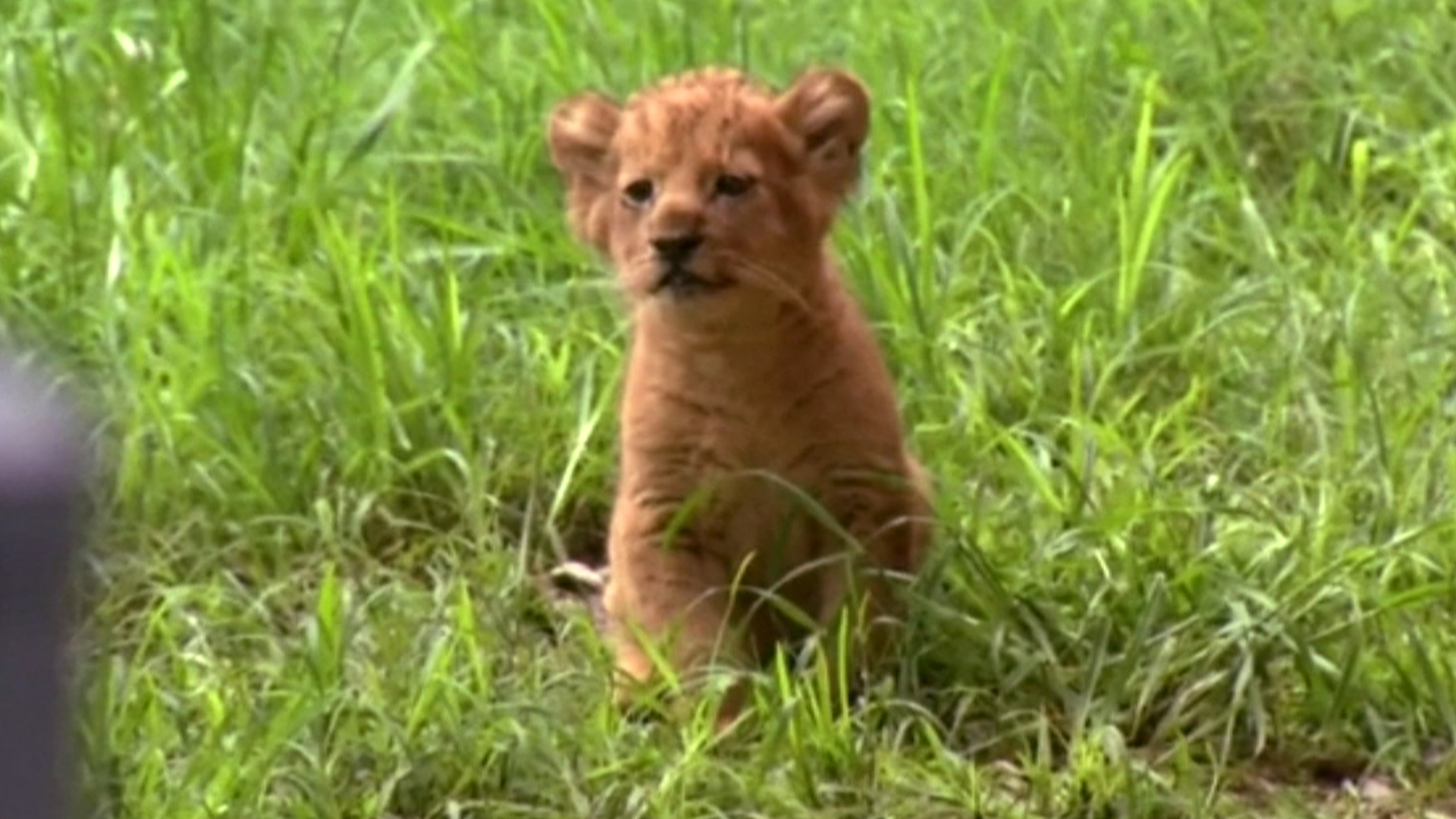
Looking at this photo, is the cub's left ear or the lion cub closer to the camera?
the lion cub

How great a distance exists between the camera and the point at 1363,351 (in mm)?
5258

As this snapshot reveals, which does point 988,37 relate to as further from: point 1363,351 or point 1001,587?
point 1001,587

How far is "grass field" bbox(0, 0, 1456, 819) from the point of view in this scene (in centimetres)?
395

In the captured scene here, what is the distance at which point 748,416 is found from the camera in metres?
4.32

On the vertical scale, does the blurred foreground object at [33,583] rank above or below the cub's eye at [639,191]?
above

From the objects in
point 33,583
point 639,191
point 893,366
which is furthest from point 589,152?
point 33,583

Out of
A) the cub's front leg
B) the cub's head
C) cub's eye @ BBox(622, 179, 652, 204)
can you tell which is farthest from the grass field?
cub's eye @ BBox(622, 179, 652, 204)

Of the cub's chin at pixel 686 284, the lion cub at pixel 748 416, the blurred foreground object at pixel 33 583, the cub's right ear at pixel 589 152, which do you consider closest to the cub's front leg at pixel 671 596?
the lion cub at pixel 748 416

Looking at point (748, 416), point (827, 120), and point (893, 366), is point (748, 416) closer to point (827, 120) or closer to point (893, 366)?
point (827, 120)

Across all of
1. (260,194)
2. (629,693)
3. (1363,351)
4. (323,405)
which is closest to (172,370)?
(323,405)

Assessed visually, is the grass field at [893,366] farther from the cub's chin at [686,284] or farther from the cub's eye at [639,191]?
the cub's eye at [639,191]

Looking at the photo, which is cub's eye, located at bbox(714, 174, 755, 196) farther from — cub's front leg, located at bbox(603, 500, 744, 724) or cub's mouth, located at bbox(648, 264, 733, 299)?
cub's front leg, located at bbox(603, 500, 744, 724)

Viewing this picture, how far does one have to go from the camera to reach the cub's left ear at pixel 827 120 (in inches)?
173

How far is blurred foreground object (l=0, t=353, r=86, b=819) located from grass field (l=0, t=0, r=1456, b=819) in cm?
210
